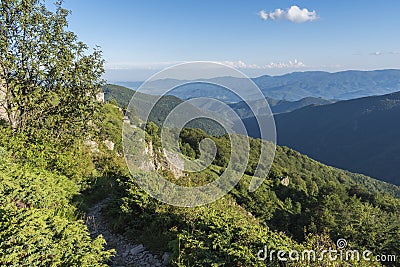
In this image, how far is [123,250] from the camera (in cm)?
805

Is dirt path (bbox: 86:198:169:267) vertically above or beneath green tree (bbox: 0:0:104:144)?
beneath

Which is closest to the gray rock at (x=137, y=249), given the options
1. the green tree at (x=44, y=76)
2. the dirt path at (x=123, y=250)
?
the dirt path at (x=123, y=250)

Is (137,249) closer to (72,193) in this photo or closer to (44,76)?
(72,193)

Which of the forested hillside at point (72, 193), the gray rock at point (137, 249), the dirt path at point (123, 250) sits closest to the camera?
the forested hillside at point (72, 193)

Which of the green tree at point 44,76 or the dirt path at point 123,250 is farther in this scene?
the green tree at point 44,76

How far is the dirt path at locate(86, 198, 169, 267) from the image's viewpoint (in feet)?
23.8

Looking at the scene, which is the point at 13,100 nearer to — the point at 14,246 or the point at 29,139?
the point at 29,139

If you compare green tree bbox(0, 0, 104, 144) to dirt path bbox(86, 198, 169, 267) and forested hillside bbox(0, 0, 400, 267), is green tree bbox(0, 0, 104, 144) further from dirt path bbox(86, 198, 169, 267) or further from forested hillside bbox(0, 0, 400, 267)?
dirt path bbox(86, 198, 169, 267)

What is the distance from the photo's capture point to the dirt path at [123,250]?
727 centimetres

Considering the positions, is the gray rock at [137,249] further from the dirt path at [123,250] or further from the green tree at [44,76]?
the green tree at [44,76]

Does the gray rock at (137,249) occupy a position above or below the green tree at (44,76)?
below

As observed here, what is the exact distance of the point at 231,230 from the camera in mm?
7168

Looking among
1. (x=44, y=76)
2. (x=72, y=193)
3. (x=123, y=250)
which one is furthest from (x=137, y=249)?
(x=44, y=76)

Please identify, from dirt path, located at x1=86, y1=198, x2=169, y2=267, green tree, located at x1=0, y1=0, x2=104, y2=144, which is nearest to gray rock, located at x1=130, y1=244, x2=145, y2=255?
dirt path, located at x1=86, y1=198, x2=169, y2=267
